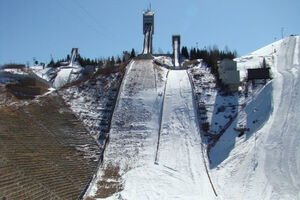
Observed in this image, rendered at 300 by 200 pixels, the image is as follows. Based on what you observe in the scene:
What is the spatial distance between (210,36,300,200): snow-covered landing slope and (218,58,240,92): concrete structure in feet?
6.58

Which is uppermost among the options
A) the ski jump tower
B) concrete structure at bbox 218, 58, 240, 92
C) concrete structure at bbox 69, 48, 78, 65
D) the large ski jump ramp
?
the ski jump tower

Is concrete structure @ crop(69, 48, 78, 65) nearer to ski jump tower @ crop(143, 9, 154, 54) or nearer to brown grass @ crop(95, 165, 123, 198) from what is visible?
ski jump tower @ crop(143, 9, 154, 54)

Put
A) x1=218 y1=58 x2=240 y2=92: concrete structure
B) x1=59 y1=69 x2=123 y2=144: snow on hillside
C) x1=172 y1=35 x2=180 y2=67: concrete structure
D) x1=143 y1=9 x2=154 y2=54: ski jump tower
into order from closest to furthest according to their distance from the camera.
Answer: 1. x1=59 y1=69 x2=123 y2=144: snow on hillside
2. x1=218 y1=58 x2=240 y2=92: concrete structure
3. x1=172 y1=35 x2=180 y2=67: concrete structure
4. x1=143 y1=9 x2=154 y2=54: ski jump tower

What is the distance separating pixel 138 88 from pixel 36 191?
1278 centimetres

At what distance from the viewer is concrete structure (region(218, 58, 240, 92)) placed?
21922 mm

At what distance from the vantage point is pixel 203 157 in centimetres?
1666

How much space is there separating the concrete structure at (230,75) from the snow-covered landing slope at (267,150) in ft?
6.58

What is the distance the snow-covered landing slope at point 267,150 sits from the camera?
44.0 ft

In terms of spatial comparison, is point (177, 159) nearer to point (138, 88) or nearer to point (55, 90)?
point (138, 88)

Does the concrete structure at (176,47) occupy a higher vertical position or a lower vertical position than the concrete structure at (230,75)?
higher

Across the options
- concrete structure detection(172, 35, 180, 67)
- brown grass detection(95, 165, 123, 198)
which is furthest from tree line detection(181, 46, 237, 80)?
brown grass detection(95, 165, 123, 198)

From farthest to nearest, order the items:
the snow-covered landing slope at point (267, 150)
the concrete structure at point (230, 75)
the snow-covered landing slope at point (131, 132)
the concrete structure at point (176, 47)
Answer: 1. the concrete structure at point (176, 47)
2. the concrete structure at point (230, 75)
3. the snow-covered landing slope at point (131, 132)
4. the snow-covered landing slope at point (267, 150)

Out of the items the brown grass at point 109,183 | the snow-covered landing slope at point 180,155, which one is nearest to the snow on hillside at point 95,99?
the brown grass at point 109,183

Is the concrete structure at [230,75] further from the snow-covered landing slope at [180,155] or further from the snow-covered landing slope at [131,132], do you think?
the snow-covered landing slope at [131,132]
